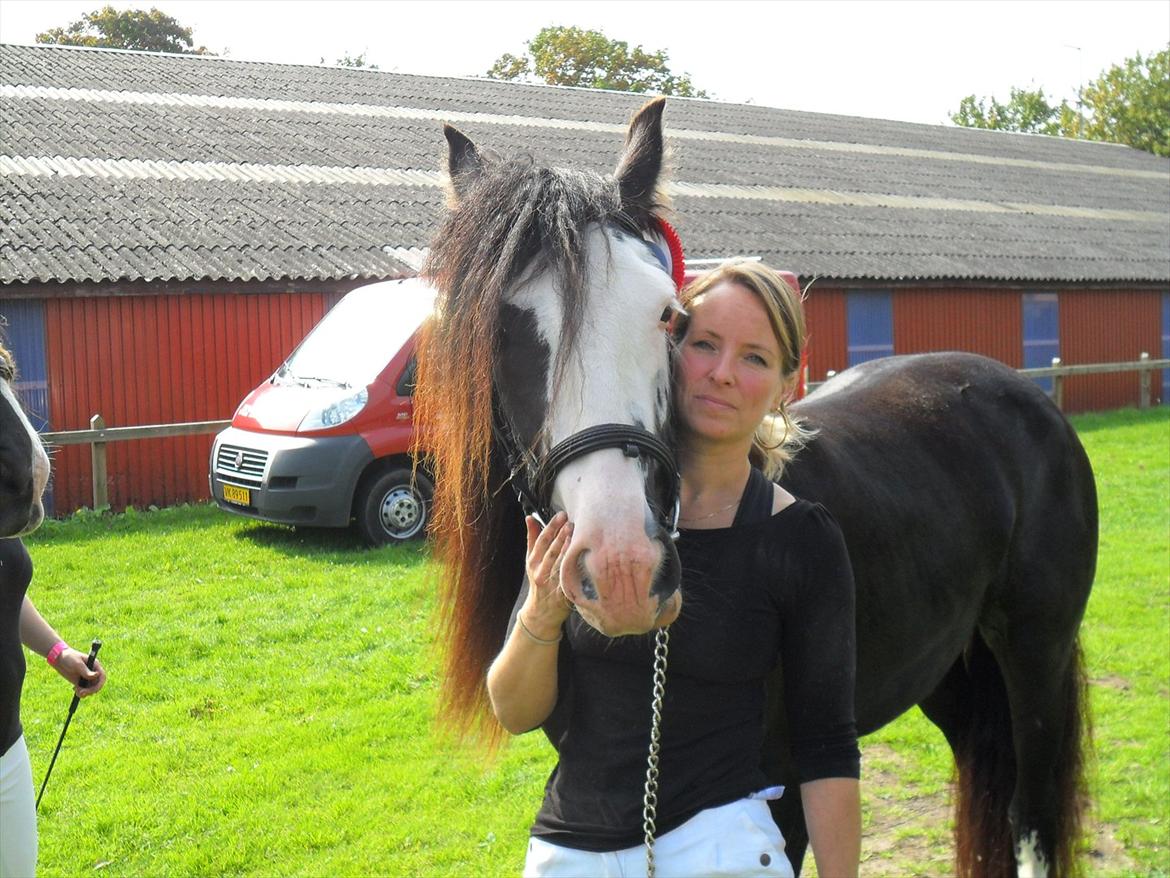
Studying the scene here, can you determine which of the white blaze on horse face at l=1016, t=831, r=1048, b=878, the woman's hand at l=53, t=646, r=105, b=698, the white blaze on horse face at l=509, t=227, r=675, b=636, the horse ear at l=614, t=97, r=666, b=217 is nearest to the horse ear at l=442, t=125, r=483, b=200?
the horse ear at l=614, t=97, r=666, b=217

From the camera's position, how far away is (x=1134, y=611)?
7141mm

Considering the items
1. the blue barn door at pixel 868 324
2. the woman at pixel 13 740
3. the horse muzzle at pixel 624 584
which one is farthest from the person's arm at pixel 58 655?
the blue barn door at pixel 868 324

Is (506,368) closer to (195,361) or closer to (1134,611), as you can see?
(1134,611)

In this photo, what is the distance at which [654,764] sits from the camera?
1.85m

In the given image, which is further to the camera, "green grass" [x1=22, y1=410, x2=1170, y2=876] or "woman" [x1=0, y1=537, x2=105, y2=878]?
"green grass" [x1=22, y1=410, x2=1170, y2=876]

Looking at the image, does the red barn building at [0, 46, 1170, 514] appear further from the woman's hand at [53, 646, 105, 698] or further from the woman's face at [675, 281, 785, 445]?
the woman's face at [675, 281, 785, 445]

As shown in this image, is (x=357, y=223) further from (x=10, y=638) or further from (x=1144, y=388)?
(x=1144, y=388)

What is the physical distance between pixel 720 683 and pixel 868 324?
1863 cm

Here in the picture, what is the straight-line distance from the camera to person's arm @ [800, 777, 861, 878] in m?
1.88

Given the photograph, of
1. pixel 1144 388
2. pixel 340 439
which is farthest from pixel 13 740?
pixel 1144 388

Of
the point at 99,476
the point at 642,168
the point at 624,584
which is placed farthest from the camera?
the point at 99,476

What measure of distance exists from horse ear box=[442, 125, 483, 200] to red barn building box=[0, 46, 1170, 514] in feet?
17.6

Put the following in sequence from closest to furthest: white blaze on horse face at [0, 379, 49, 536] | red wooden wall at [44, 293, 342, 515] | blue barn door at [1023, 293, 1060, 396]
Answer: white blaze on horse face at [0, 379, 49, 536] → red wooden wall at [44, 293, 342, 515] → blue barn door at [1023, 293, 1060, 396]

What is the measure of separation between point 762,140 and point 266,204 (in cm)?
1431
